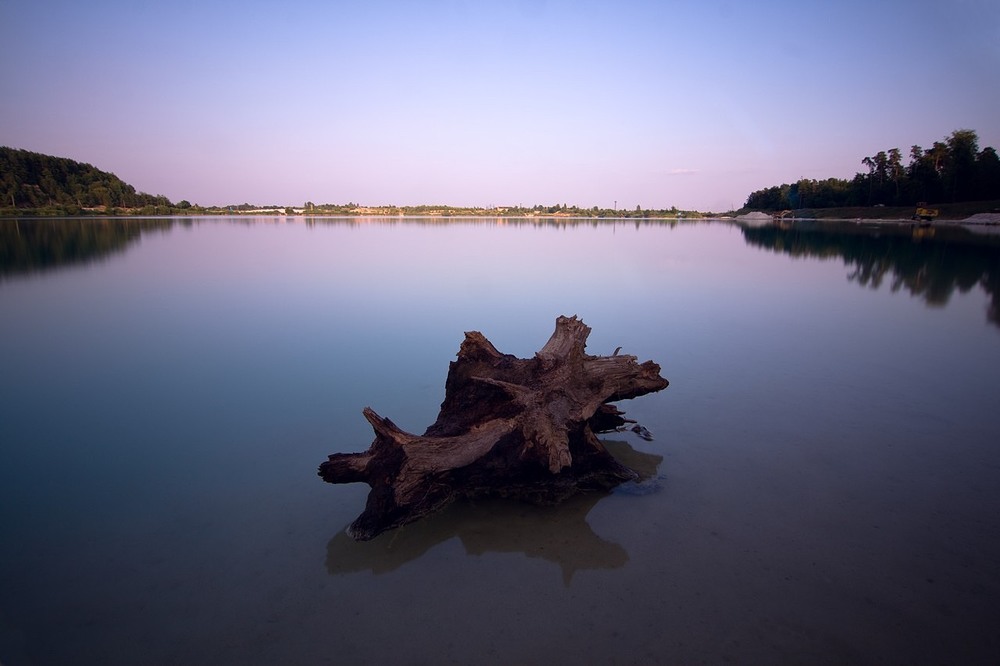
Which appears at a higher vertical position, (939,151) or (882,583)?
(939,151)

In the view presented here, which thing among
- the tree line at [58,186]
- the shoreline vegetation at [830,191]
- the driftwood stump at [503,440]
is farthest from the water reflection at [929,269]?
the tree line at [58,186]

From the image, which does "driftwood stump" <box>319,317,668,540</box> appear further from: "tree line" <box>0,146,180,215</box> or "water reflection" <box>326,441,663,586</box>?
"tree line" <box>0,146,180,215</box>

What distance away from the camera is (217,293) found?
13.8m

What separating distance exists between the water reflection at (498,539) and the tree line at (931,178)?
274 feet

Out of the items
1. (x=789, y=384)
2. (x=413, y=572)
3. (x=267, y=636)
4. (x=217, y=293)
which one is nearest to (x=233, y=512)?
(x=267, y=636)

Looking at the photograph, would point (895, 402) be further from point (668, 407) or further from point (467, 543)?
point (467, 543)

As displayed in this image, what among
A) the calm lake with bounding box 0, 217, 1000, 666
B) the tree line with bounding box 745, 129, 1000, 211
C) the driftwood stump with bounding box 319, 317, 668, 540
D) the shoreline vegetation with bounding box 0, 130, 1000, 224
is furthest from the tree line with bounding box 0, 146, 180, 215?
the tree line with bounding box 745, 129, 1000, 211

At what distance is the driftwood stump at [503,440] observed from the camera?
370 centimetres

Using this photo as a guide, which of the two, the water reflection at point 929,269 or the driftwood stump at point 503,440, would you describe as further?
the water reflection at point 929,269

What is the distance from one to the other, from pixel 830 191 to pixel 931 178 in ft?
97.9

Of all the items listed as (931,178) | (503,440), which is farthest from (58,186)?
(931,178)

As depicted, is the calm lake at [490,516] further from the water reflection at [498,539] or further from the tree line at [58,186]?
the tree line at [58,186]

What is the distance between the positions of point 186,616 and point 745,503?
4.00m

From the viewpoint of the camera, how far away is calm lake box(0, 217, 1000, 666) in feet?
9.14
